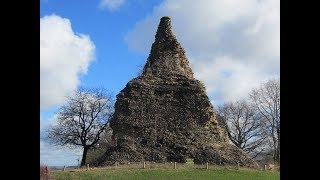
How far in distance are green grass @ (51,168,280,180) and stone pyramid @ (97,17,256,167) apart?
444 centimetres

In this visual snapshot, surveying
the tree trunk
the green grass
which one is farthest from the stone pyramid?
the green grass

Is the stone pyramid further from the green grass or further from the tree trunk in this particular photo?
the green grass

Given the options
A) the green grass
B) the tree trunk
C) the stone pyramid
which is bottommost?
the green grass

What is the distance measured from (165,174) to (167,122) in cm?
1045

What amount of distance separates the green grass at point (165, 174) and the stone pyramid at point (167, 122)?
4.44m

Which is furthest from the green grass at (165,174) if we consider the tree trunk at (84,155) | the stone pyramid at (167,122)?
the tree trunk at (84,155)

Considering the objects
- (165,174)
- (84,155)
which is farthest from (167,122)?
Result: (165,174)

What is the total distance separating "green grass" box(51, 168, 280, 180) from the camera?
1117 inches

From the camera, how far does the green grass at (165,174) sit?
28.4 metres
